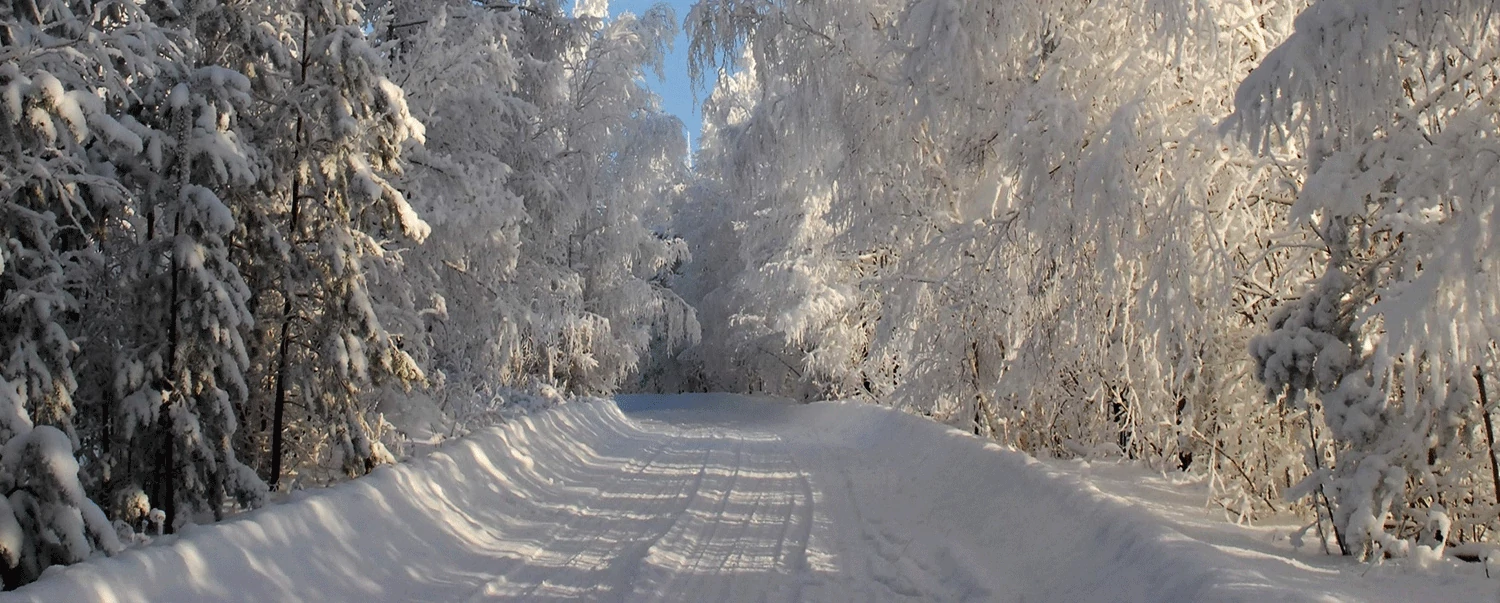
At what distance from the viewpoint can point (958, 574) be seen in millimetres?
6039

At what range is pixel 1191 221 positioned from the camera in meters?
6.48

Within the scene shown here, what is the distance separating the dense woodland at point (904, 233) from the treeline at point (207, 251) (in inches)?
1.2

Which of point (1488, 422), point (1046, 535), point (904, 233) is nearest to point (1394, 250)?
point (1488, 422)

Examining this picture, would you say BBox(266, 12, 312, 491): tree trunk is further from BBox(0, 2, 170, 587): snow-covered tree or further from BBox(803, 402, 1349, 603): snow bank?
BBox(803, 402, 1349, 603): snow bank

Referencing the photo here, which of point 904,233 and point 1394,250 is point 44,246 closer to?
point 1394,250

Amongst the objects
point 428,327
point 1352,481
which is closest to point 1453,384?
point 1352,481

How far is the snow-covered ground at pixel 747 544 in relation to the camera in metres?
4.52

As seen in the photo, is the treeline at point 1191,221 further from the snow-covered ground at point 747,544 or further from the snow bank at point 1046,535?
the snow bank at point 1046,535

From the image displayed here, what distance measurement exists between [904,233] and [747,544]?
5414mm

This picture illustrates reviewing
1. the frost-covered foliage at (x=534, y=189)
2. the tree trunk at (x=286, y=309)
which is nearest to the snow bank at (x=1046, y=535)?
the tree trunk at (x=286, y=309)

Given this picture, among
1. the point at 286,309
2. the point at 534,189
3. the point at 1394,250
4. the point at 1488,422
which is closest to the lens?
the point at 1488,422

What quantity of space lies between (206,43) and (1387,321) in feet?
24.8

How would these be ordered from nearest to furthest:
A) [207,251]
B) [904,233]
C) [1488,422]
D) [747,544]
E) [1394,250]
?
[1488,422]
[1394,250]
[207,251]
[747,544]
[904,233]

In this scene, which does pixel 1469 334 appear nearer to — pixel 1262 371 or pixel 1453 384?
pixel 1453 384
